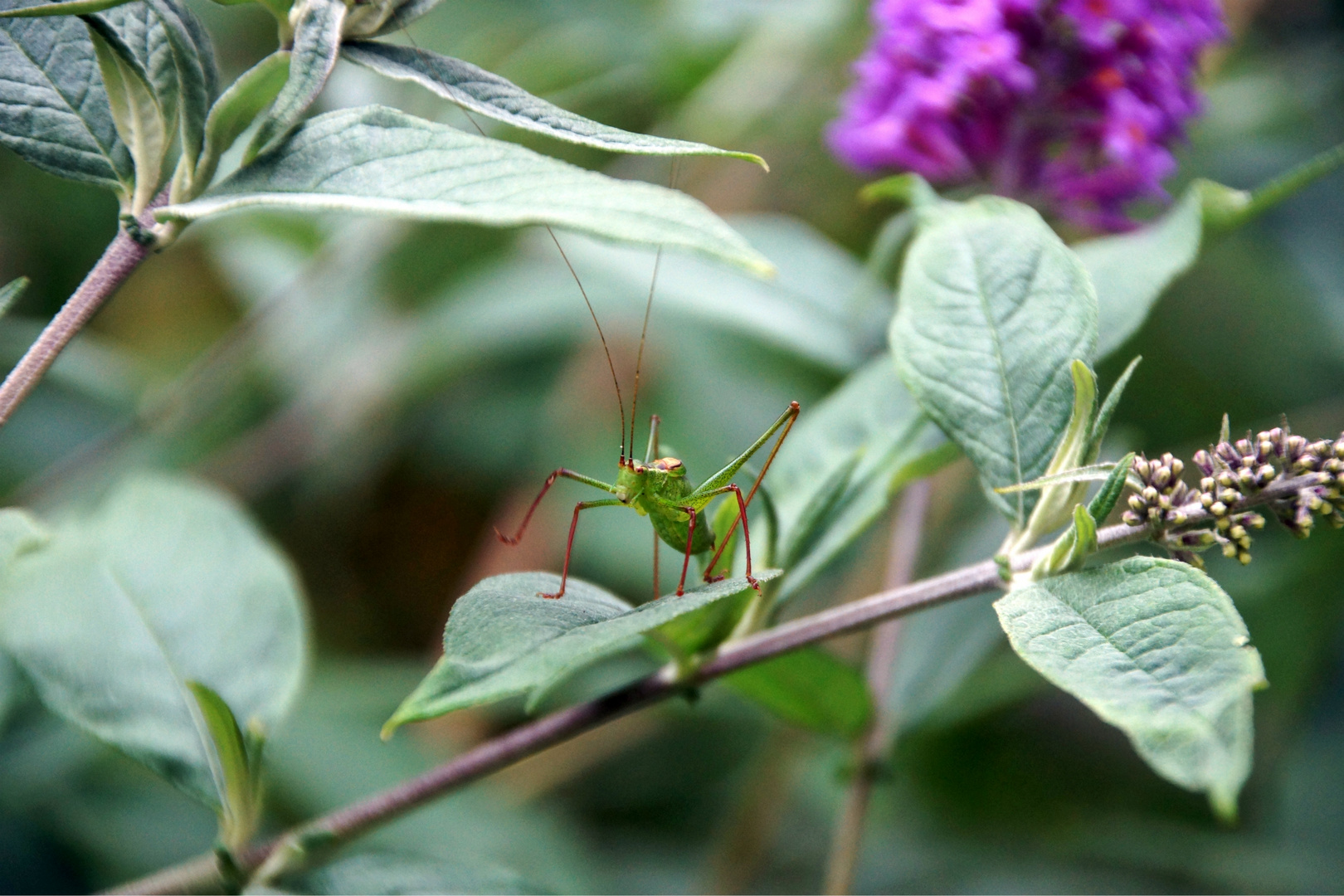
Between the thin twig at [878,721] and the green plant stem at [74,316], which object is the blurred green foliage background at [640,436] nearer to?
the thin twig at [878,721]

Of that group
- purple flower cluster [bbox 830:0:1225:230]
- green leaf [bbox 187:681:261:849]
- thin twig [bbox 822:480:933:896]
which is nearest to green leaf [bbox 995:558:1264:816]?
thin twig [bbox 822:480:933:896]

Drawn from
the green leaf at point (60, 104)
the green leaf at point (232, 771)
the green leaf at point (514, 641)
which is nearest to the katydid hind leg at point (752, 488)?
the green leaf at point (514, 641)

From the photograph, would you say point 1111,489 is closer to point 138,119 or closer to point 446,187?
point 446,187

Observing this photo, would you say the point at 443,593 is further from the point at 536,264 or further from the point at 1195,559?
the point at 1195,559

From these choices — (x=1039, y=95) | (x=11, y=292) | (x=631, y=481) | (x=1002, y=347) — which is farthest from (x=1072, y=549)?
(x=1039, y=95)

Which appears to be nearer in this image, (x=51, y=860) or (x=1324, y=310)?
(x=51, y=860)

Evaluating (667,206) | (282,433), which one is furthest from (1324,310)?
(282,433)
